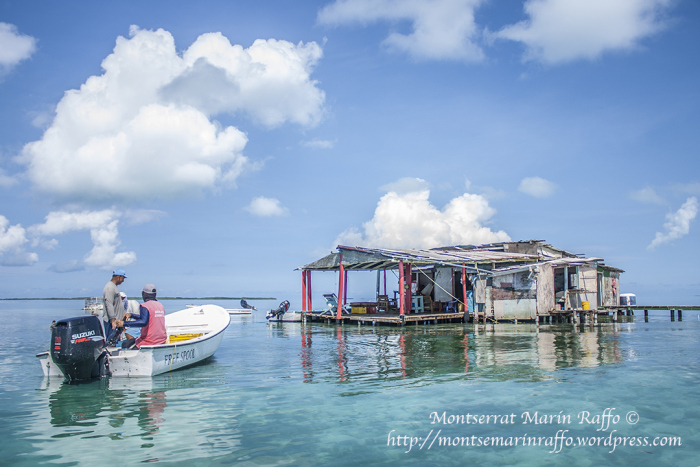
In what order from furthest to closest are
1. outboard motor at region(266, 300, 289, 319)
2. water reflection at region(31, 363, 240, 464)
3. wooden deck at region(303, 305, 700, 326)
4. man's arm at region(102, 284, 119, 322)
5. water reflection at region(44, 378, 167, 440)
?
outboard motor at region(266, 300, 289, 319) < wooden deck at region(303, 305, 700, 326) < man's arm at region(102, 284, 119, 322) < water reflection at region(44, 378, 167, 440) < water reflection at region(31, 363, 240, 464)

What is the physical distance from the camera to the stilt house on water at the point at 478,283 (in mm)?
29188

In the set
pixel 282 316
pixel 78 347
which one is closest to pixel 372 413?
pixel 78 347

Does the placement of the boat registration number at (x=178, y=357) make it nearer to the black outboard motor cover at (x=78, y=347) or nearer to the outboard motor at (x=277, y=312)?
the black outboard motor cover at (x=78, y=347)

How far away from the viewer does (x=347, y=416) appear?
8125 millimetres

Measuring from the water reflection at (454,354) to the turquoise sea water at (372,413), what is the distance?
13 cm

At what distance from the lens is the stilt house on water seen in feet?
95.8

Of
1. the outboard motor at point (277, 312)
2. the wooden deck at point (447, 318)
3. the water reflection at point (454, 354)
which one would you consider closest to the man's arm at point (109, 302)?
the water reflection at point (454, 354)

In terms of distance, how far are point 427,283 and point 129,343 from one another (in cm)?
2770

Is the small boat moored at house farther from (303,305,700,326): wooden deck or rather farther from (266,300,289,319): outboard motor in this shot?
(303,305,700,326): wooden deck

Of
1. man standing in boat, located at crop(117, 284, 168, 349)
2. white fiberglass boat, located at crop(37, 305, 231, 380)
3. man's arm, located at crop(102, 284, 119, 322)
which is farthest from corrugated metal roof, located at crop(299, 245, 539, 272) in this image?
man's arm, located at crop(102, 284, 119, 322)

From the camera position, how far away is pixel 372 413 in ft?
27.1

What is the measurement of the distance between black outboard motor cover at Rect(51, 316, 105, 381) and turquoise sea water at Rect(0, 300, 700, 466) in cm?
41

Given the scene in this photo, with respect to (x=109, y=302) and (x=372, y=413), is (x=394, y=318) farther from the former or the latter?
(x=372, y=413)

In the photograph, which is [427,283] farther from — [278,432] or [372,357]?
[278,432]
